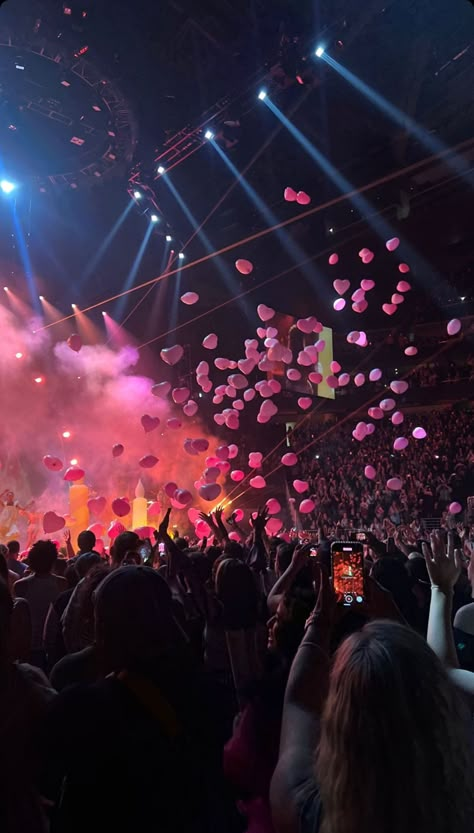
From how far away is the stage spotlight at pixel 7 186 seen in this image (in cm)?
944

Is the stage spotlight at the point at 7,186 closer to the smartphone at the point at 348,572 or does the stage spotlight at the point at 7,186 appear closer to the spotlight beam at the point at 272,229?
the spotlight beam at the point at 272,229

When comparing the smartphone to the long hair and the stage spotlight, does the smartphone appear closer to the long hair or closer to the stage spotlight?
the long hair

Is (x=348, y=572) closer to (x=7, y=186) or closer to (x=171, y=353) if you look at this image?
(x=7, y=186)

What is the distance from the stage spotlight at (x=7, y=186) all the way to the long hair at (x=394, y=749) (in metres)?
10.4

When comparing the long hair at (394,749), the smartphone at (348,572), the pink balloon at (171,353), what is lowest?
the long hair at (394,749)

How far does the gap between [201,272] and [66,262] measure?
3.71 m

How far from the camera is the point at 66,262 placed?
39.5ft

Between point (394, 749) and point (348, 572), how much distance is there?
1.16 meters

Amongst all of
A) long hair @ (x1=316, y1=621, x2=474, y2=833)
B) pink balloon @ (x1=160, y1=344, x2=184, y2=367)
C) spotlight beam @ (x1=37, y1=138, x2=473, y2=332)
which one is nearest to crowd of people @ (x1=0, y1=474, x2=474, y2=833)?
long hair @ (x1=316, y1=621, x2=474, y2=833)

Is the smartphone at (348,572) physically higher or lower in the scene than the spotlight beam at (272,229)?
lower

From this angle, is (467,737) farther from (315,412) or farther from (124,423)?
(315,412)

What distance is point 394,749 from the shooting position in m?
0.79

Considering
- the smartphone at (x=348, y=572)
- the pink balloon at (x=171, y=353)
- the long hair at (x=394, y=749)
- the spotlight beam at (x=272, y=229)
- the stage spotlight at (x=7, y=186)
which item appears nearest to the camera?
the long hair at (x=394, y=749)

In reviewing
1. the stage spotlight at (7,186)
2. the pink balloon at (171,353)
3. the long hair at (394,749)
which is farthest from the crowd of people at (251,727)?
the pink balloon at (171,353)
